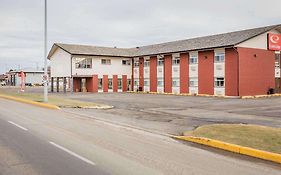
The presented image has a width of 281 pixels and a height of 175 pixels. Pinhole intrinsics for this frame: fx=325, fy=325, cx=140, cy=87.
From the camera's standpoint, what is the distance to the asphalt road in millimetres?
6758

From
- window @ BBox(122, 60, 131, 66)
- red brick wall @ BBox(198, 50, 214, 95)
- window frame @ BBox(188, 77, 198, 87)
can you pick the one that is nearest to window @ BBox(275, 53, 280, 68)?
red brick wall @ BBox(198, 50, 214, 95)

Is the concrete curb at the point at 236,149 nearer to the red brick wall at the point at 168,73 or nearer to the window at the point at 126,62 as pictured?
the red brick wall at the point at 168,73

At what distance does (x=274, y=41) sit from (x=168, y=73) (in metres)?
14.6

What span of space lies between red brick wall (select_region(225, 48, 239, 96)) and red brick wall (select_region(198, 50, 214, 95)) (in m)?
2.32

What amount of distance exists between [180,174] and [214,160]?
1771mm

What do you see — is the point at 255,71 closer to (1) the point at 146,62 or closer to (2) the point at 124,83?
(1) the point at 146,62

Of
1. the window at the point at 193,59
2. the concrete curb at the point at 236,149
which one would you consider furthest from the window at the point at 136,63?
the concrete curb at the point at 236,149

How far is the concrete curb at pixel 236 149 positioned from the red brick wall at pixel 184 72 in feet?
106

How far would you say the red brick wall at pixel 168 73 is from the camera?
1813 inches

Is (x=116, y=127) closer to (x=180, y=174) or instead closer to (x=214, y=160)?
(x=214, y=160)

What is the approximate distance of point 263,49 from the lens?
38844 millimetres

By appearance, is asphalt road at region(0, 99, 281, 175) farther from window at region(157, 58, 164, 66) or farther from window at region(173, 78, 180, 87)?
window at region(157, 58, 164, 66)

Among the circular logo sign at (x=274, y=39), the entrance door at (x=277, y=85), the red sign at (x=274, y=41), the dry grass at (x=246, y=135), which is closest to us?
the dry grass at (x=246, y=135)

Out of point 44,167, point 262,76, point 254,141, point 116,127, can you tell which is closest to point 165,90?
point 262,76
